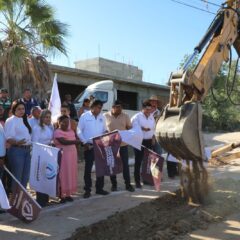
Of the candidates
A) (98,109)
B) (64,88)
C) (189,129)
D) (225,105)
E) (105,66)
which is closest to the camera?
(189,129)

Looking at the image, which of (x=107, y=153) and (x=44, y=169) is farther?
(x=107, y=153)

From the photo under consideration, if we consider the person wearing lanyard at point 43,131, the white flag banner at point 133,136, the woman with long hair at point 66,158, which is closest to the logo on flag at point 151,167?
the white flag banner at point 133,136

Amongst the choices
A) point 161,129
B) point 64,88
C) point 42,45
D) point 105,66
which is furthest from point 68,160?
point 105,66

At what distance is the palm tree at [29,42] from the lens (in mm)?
13859

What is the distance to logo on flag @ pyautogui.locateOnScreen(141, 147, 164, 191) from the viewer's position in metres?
9.52

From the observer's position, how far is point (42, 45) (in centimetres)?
1459

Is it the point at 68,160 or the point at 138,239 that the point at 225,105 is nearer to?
the point at 68,160

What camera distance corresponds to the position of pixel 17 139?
809 cm

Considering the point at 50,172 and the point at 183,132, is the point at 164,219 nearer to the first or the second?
the point at 183,132

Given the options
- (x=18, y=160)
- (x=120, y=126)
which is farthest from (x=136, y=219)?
(x=120, y=126)

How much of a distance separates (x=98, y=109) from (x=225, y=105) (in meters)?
24.2

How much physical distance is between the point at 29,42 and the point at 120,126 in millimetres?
5874

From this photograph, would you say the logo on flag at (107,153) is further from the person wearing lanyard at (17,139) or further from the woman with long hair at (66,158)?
the person wearing lanyard at (17,139)

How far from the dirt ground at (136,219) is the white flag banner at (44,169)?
0.43 m
